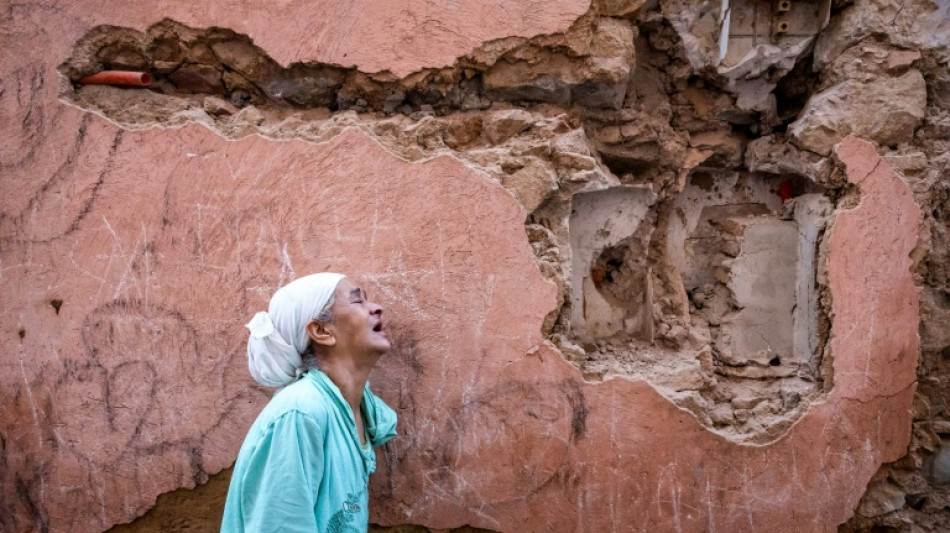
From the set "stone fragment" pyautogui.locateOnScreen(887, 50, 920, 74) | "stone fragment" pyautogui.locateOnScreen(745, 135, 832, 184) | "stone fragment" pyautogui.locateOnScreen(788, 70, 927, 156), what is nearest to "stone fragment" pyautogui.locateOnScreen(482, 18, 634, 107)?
"stone fragment" pyautogui.locateOnScreen(745, 135, 832, 184)

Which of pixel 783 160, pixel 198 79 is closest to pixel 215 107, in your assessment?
pixel 198 79

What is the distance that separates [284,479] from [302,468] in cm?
5

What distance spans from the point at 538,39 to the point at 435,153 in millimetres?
585

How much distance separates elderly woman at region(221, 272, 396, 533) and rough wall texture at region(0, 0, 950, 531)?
1.18ft

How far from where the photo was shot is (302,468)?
5.74 ft

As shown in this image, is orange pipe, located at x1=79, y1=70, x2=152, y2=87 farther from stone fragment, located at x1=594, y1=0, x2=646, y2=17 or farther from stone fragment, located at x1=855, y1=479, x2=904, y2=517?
stone fragment, located at x1=855, y1=479, x2=904, y2=517

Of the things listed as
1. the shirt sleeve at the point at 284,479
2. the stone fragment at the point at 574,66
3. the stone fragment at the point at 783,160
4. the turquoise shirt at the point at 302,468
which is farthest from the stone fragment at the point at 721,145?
the shirt sleeve at the point at 284,479

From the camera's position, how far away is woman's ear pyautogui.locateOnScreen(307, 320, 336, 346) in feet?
6.57

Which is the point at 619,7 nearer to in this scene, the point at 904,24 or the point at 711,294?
the point at 904,24

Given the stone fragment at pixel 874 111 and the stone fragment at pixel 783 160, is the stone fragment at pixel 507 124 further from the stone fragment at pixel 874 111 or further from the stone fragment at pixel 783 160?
the stone fragment at pixel 874 111

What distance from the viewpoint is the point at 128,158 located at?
97.7 inches

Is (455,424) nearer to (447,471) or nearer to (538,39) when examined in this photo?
(447,471)

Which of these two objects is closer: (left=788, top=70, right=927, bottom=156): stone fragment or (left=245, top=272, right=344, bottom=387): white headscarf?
(left=245, top=272, right=344, bottom=387): white headscarf

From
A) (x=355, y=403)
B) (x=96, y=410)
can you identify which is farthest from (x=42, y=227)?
(x=355, y=403)
